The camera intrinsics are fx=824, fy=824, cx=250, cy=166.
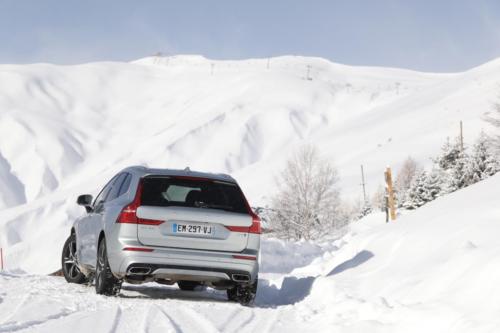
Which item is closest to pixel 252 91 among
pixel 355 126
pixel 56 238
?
pixel 355 126

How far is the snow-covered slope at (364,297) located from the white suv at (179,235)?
0.32 meters

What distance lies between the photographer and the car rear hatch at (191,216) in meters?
9.33

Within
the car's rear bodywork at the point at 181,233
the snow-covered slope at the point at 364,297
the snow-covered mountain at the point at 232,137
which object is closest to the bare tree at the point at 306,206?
the snow-covered mountain at the point at 232,137

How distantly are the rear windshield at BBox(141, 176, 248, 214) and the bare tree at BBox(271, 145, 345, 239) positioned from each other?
167ft

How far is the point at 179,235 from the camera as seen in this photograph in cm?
933

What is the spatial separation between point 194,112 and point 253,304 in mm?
181815

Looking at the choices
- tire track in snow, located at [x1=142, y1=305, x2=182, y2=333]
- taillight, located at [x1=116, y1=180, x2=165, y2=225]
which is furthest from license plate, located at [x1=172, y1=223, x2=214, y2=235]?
tire track in snow, located at [x1=142, y1=305, x2=182, y2=333]

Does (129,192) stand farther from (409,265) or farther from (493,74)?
(493,74)

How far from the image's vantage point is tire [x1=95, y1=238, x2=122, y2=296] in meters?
9.72

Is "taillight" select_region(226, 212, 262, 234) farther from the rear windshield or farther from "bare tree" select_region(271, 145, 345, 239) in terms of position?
"bare tree" select_region(271, 145, 345, 239)

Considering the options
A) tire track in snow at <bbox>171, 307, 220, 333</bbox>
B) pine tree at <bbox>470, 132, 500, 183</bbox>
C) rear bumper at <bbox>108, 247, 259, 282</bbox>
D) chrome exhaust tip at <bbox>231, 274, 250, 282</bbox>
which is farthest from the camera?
pine tree at <bbox>470, 132, 500, 183</bbox>

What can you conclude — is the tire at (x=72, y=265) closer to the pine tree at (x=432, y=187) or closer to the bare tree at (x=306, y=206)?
the pine tree at (x=432, y=187)

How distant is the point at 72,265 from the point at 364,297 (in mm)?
5355

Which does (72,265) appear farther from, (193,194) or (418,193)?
(418,193)
